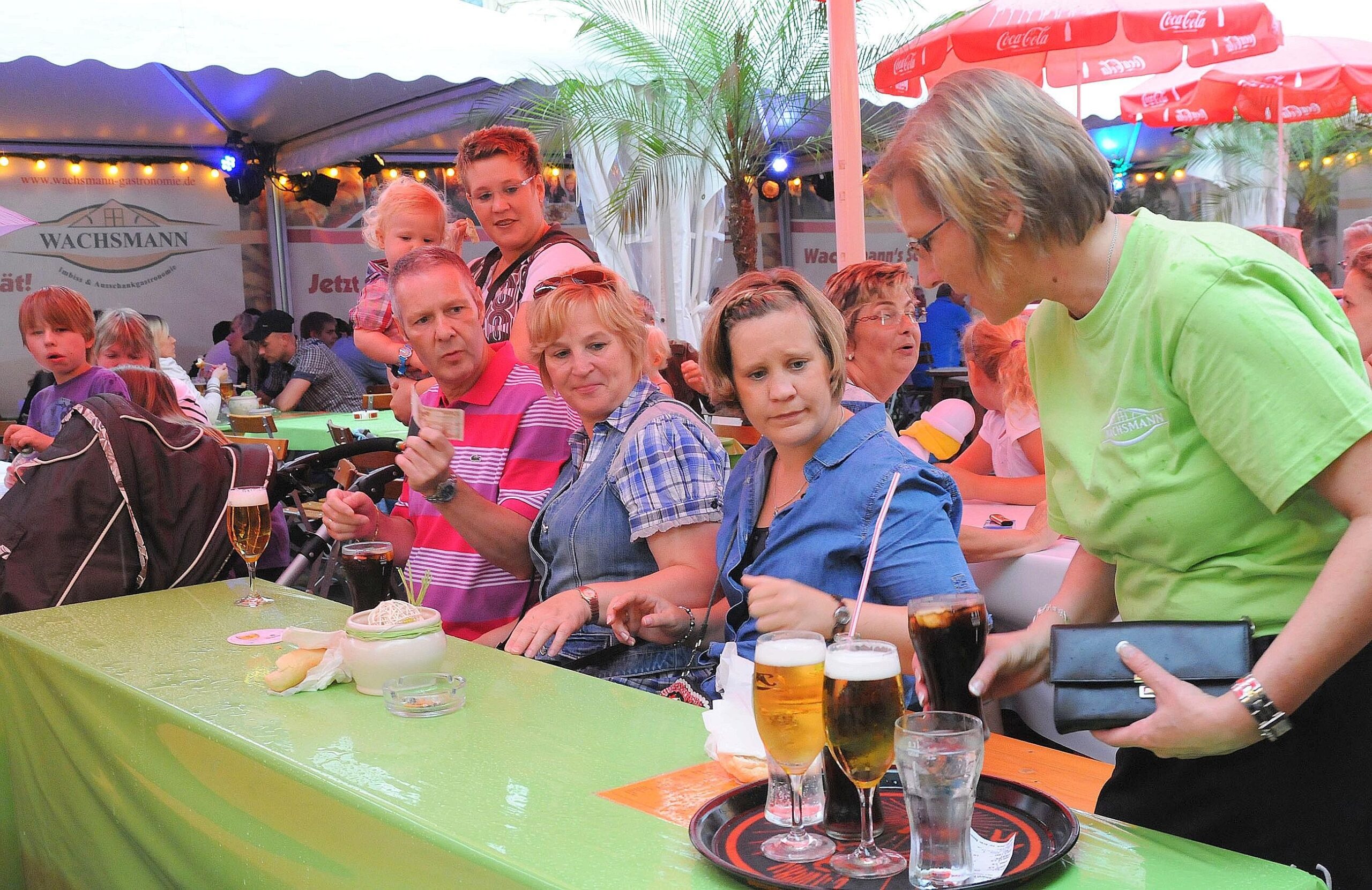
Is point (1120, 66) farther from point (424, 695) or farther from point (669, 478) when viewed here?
point (424, 695)

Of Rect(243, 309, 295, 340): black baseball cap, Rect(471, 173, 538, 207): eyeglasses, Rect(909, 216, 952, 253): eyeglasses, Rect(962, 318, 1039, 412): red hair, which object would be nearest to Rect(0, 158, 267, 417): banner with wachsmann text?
Rect(243, 309, 295, 340): black baseball cap

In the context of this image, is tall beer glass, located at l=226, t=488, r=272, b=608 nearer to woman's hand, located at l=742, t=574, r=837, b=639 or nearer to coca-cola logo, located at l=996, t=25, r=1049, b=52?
woman's hand, located at l=742, t=574, r=837, b=639

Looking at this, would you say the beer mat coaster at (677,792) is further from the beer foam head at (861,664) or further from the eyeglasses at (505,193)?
the eyeglasses at (505,193)

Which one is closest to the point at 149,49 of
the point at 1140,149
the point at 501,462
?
the point at 501,462

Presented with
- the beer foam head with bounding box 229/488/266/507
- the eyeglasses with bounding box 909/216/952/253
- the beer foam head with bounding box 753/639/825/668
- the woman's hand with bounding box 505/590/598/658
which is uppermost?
the eyeglasses with bounding box 909/216/952/253

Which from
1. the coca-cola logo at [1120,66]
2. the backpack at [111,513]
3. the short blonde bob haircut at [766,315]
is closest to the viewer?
the short blonde bob haircut at [766,315]

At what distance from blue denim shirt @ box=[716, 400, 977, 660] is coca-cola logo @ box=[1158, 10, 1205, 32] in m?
4.77

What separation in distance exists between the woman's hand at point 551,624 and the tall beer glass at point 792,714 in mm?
880

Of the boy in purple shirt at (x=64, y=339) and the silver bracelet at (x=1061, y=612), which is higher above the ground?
the boy in purple shirt at (x=64, y=339)

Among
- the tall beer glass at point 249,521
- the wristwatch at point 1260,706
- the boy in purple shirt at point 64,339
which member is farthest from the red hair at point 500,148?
the wristwatch at point 1260,706

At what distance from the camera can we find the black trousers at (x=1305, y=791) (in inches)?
51.1

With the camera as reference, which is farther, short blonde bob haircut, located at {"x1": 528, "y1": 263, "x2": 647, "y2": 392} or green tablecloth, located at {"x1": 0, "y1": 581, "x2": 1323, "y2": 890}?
short blonde bob haircut, located at {"x1": 528, "y1": 263, "x2": 647, "y2": 392}

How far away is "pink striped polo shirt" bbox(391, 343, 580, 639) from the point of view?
2.81 m

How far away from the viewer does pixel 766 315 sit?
2.12 metres
